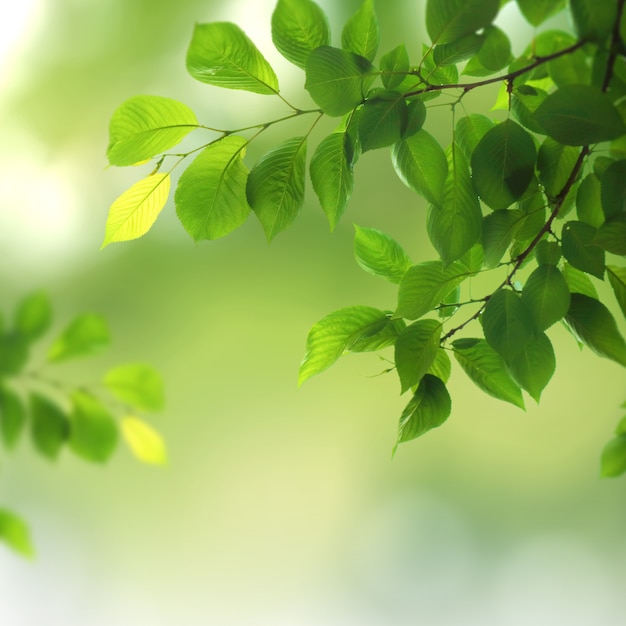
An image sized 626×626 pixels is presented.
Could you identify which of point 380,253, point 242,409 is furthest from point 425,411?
point 242,409

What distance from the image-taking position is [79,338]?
1.38 ft

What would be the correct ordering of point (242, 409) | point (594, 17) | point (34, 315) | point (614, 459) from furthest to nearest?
1. point (242, 409)
2. point (614, 459)
3. point (34, 315)
4. point (594, 17)

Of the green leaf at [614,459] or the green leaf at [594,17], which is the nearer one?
the green leaf at [594,17]

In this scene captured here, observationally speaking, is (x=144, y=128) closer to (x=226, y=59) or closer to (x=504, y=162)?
(x=226, y=59)

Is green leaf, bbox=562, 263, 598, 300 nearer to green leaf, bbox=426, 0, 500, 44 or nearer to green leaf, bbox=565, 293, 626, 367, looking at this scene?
green leaf, bbox=565, 293, 626, 367

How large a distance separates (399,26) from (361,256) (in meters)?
1.62

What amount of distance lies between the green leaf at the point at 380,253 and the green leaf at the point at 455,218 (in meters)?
0.06

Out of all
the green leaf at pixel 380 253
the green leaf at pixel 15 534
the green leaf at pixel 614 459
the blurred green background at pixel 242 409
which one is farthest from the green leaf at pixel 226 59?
the blurred green background at pixel 242 409

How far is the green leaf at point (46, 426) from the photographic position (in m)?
0.33

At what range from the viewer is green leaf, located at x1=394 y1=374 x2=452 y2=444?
343 millimetres

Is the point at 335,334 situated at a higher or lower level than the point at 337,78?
lower

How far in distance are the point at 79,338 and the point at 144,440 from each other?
0.33 ft

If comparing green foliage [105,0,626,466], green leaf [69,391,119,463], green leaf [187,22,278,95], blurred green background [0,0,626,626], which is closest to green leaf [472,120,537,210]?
green foliage [105,0,626,466]

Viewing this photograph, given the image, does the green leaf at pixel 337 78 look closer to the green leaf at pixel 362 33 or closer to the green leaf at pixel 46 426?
the green leaf at pixel 362 33
